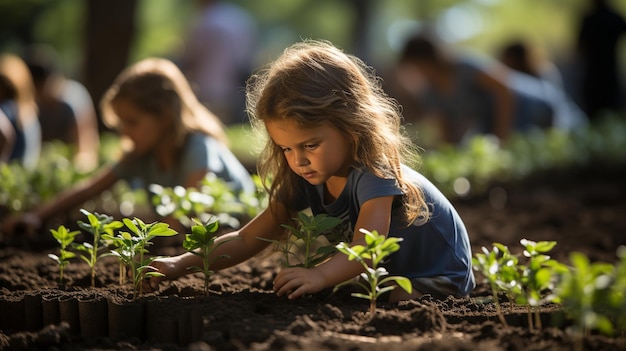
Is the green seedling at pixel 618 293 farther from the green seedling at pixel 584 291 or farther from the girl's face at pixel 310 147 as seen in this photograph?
the girl's face at pixel 310 147

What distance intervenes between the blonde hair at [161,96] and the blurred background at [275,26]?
19.5 feet

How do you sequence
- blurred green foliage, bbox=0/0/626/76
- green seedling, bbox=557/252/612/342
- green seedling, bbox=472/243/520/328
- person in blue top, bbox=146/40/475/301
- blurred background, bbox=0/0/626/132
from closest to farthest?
green seedling, bbox=557/252/612/342 < green seedling, bbox=472/243/520/328 < person in blue top, bbox=146/40/475/301 < blurred background, bbox=0/0/626/132 < blurred green foliage, bbox=0/0/626/76

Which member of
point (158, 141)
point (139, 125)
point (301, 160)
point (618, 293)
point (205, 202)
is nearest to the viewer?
point (618, 293)

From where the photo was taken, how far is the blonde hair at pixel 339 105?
3.39m

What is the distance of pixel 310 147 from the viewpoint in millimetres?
3402

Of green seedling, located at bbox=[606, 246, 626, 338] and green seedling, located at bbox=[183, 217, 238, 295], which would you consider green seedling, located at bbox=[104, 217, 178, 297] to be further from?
green seedling, located at bbox=[606, 246, 626, 338]

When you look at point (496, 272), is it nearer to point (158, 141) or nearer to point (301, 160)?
point (301, 160)

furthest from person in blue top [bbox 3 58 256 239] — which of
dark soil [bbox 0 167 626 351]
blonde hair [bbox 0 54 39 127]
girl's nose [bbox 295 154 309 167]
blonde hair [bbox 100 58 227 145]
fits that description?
blonde hair [bbox 0 54 39 127]

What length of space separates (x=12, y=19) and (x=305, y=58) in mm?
19265

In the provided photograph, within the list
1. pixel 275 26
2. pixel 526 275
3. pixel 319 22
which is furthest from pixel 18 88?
pixel 275 26

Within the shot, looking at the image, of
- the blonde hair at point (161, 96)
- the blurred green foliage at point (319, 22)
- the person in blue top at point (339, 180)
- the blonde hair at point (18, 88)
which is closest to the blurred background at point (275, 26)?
the blurred green foliage at point (319, 22)

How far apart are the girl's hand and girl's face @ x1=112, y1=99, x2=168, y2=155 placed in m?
2.16

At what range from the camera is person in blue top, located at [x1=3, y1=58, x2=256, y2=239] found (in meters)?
5.20

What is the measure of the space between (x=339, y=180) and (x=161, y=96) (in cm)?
192
